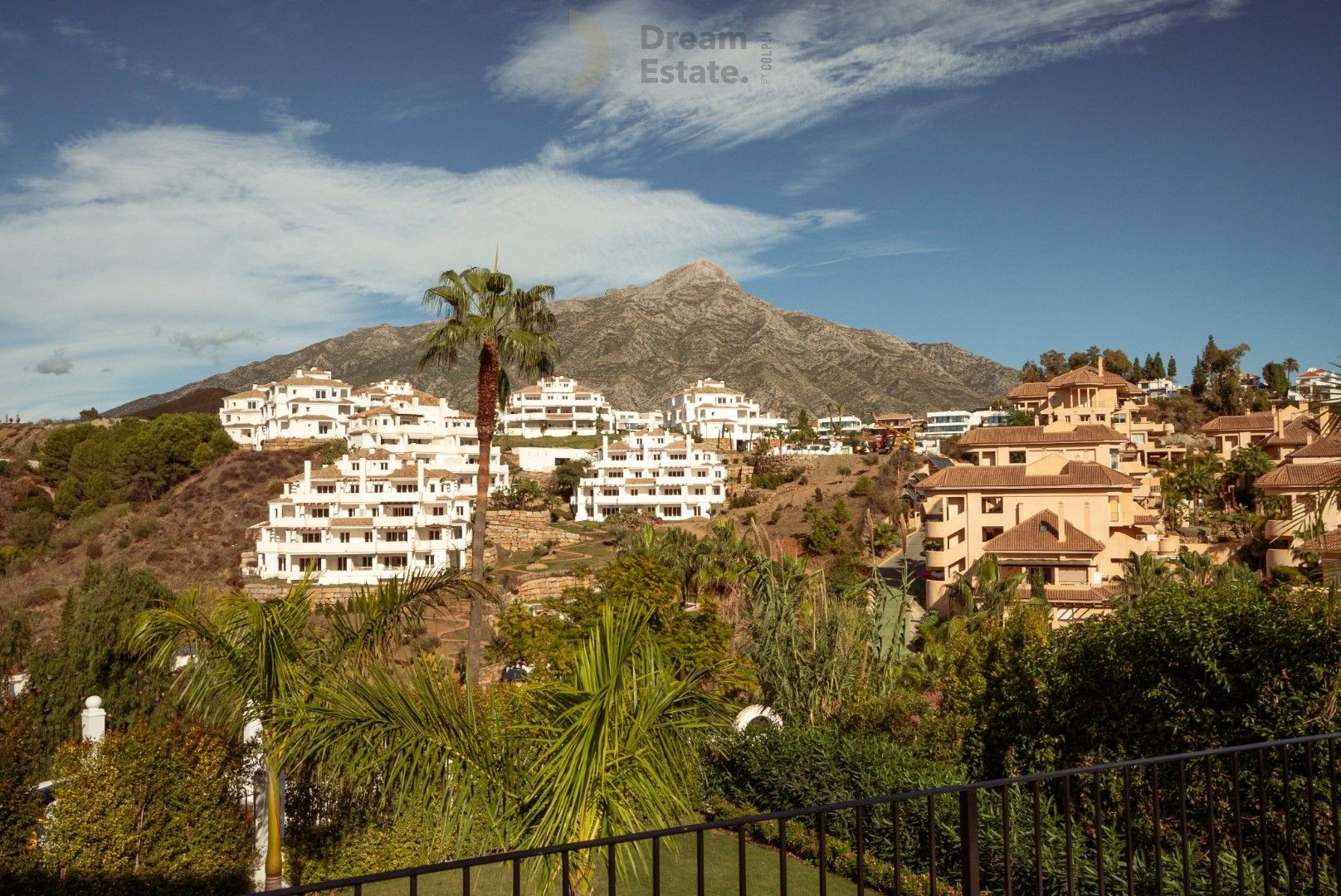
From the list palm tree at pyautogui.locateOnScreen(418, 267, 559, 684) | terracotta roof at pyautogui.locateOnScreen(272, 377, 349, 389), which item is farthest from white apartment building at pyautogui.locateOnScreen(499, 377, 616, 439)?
palm tree at pyautogui.locateOnScreen(418, 267, 559, 684)

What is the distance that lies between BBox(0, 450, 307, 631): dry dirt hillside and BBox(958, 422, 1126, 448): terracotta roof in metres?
35.9

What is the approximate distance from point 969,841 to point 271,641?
20.1 ft

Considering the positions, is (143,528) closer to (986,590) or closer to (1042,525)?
(986,590)

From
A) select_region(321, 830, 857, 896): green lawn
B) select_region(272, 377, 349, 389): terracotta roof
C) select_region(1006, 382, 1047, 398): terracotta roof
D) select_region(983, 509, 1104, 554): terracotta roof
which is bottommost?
select_region(321, 830, 857, 896): green lawn

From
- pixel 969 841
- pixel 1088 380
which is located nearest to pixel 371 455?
pixel 1088 380

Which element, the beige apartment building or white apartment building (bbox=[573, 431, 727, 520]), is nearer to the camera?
the beige apartment building

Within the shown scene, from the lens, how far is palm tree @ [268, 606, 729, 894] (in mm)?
5805

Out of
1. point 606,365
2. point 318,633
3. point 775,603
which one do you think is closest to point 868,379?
point 606,365

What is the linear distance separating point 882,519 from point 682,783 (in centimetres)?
4426

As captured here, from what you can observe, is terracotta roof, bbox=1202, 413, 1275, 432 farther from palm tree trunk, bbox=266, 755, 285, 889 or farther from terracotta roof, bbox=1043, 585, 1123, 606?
palm tree trunk, bbox=266, 755, 285, 889

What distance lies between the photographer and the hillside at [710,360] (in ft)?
420

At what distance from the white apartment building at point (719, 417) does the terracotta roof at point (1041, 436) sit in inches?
1614

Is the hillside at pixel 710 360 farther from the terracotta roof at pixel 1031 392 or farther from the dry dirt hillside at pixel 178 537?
the terracotta roof at pixel 1031 392

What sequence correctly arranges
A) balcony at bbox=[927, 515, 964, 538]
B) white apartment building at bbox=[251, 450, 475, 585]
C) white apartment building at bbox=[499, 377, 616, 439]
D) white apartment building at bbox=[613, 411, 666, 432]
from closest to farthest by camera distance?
balcony at bbox=[927, 515, 964, 538] < white apartment building at bbox=[251, 450, 475, 585] < white apartment building at bbox=[499, 377, 616, 439] < white apartment building at bbox=[613, 411, 666, 432]
